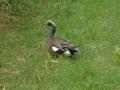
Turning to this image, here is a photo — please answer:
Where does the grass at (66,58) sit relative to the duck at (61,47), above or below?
below

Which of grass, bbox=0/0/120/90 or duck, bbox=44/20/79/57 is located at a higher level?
duck, bbox=44/20/79/57

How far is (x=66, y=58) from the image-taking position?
25.1 feet

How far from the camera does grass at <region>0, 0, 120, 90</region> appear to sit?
6.92 meters

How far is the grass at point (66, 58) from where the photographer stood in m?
6.92

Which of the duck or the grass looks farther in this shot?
the duck

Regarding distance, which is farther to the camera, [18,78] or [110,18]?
[110,18]

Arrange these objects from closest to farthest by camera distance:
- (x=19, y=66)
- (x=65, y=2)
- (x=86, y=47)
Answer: (x=19, y=66) < (x=86, y=47) < (x=65, y=2)

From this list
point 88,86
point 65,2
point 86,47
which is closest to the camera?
point 88,86

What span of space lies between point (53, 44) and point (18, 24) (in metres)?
2.00

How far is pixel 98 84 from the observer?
6738 millimetres

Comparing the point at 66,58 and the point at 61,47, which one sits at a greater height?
the point at 61,47

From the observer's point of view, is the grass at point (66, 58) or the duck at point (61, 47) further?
the duck at point (61, 47)

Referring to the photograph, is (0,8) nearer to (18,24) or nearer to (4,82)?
(18,24)

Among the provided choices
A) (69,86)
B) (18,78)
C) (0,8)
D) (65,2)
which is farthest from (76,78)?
(65,2)
